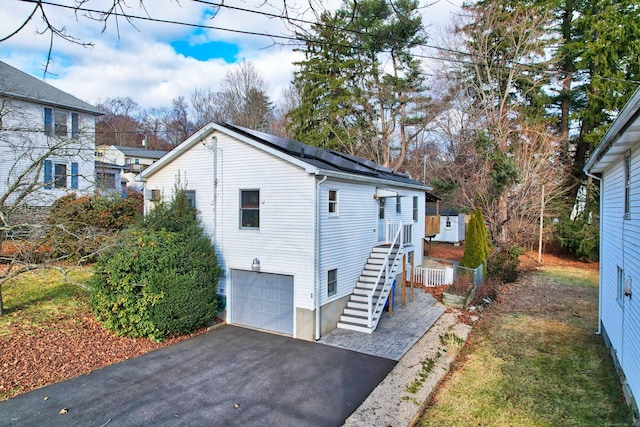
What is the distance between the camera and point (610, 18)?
22.4 m

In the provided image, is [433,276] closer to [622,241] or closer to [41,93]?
[622,241]

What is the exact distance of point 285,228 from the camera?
10391 mm

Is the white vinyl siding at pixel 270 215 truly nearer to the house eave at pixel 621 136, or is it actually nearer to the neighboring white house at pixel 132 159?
the house eave at pixel 621 136

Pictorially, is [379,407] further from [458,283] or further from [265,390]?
[458,283]

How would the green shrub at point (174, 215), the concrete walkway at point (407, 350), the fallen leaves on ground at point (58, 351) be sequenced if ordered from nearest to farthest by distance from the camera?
the concrete walkway at point (407, 350), the fallen leaves on ground at point (58, 351), the green shrub at point (174, 215)

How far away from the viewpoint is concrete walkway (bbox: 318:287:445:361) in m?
9.34

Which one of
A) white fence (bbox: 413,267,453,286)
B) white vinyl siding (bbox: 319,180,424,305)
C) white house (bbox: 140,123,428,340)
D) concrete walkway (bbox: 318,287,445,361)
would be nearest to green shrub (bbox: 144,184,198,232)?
white house (bbox: 140,123,428,340)

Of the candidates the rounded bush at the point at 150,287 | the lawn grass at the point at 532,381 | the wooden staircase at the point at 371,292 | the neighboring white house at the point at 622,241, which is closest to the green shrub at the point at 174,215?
the rounded bush at the point at 150,287

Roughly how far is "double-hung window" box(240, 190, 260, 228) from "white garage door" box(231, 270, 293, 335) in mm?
1521

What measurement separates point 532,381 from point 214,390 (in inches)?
256

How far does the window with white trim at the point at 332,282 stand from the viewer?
1068cm

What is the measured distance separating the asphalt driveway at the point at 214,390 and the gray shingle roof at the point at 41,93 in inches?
680

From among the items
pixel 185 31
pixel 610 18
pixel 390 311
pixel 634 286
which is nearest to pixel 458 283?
pixel 390 311

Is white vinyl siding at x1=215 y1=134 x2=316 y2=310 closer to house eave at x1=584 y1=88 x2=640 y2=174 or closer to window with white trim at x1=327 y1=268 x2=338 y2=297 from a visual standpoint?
window with white trim at x1=327 y1=268 x2=338 y2=297
